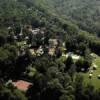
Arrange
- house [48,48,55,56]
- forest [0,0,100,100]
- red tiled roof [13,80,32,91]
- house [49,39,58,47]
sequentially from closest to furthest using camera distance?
1. forest [0,0,100,100]
2. red tiled roof [13,80,32,91]
3. house [48,48,55,56]
4. house [49,39,58,47]

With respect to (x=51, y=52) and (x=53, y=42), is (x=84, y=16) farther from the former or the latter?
(x=51, y=52)

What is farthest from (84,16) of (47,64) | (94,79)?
(47,64)

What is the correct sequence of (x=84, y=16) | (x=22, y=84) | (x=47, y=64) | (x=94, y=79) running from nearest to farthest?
1. (x=22, y=84)
2. (x=47, y=64)
3. (x=94, y=79)
4. (x=84, y=16)

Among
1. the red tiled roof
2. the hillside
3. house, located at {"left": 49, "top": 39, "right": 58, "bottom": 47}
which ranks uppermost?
the red tiled roof

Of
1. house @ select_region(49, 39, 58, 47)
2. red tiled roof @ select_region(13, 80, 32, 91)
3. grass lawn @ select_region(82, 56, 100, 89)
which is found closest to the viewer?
red tiled roof @ select_region(13, 80, 32, 91)

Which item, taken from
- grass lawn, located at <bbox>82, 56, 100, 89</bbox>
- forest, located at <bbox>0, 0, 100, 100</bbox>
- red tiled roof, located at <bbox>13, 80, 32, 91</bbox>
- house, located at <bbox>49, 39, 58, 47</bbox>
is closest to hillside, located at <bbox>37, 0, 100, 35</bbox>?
forest, located at <bbox>0, 0, 100, 100</bbox>

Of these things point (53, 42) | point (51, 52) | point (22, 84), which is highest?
point (22, 84)

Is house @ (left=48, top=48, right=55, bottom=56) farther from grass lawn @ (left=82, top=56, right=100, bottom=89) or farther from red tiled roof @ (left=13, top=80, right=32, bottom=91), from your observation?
red tiled roof @ (left=13, top=80, right=32, bottom=91)

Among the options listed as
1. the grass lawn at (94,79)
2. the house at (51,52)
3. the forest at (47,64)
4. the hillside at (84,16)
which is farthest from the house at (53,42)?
the hillside at (84,16)
